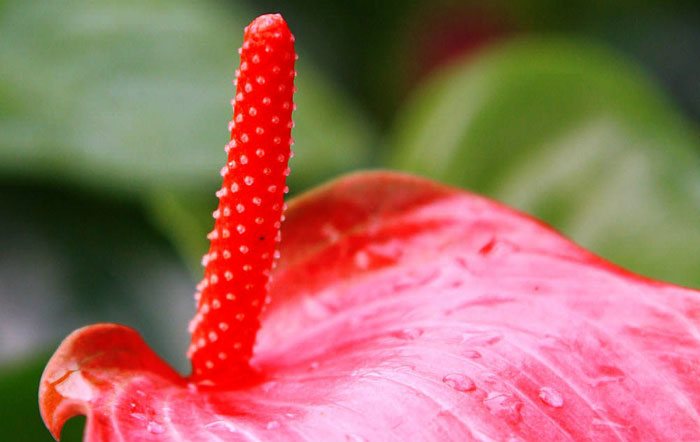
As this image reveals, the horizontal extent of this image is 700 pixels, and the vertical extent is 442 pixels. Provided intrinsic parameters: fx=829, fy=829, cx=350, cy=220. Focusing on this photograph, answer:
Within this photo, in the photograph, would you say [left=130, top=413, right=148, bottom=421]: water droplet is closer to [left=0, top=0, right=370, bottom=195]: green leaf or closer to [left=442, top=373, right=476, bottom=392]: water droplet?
[left=442, top=373, right=476, bottom=392]: water droplet

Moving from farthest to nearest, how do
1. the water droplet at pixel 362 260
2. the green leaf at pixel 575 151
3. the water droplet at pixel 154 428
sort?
the green leaf at pixel 575 151, the water droplet at pixel 362 260, the water droplet at pixel 154 428

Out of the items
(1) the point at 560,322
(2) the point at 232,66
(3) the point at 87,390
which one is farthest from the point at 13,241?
(1) the point at 560,322

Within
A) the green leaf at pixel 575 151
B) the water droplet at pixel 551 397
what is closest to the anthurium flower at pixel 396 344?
the water droplet at pixel 551 397

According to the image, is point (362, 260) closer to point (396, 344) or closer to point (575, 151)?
point (396, 344)

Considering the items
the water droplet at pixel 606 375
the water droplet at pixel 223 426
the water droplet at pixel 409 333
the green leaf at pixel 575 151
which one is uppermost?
the green leaf at pixel 575 151

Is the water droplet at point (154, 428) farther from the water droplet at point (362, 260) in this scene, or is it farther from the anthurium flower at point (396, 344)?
the water droplet at point (362, 260)

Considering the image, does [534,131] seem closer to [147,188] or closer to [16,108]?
[147,188]

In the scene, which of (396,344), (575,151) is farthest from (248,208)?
(575,151)
